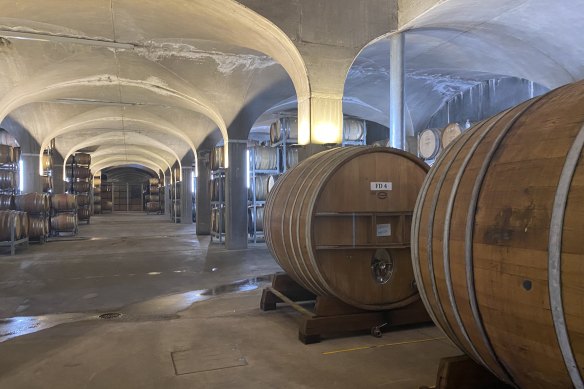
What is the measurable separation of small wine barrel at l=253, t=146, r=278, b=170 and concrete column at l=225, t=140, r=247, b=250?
1.58 ft

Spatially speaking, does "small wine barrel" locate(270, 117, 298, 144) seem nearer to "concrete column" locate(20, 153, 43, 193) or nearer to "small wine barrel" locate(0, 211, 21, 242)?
"small wine barrel" locate(0, 211, 21, 242)

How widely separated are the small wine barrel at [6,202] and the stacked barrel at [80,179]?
940cm

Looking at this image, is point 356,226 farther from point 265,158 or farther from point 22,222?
point 22,222

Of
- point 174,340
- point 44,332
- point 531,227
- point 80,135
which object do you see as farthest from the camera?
point 80,135

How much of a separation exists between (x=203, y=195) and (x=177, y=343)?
41.1ft

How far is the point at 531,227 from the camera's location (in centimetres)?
164

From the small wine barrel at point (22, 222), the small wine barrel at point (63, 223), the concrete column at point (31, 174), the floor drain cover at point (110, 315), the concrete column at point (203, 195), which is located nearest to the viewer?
the floor drain cover at point (110, 315)

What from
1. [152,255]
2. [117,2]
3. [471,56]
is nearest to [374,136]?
[471,56]

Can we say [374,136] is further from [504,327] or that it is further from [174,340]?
[504,327]

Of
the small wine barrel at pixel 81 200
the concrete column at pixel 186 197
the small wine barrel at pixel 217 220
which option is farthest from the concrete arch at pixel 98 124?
the small wine barrel at pixel 81 200

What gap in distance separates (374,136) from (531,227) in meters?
15.0

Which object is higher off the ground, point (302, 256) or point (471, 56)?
point (471, 56)

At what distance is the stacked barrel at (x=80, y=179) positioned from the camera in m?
21.5

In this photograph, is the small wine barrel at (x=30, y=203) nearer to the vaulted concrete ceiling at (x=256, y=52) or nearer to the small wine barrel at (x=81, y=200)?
the vaulted concrete ceiling at (x=256, y=52)
